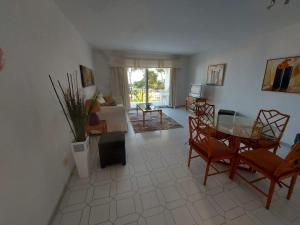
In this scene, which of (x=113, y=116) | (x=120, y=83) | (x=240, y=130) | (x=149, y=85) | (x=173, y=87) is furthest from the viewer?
(x=173, y=87)

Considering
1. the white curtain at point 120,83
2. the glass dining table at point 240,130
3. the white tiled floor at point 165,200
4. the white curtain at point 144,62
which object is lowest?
the white tiled floor at point 165,200

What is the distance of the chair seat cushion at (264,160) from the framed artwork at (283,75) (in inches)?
71.6

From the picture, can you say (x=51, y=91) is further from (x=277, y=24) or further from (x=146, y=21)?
(x=277, y=24)

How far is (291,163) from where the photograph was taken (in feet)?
4.38

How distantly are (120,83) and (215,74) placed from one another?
3.39 metres

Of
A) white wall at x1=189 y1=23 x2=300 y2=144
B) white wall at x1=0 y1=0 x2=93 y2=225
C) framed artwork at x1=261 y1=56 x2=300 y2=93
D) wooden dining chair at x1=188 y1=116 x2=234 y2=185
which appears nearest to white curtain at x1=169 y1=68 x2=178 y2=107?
white wall at x1=189 y1=23 x2=300 y2=144

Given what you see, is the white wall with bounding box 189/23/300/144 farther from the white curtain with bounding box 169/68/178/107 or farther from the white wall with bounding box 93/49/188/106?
the white curtain with bounding box 169/68/178/107

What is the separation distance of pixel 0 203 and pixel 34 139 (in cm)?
50

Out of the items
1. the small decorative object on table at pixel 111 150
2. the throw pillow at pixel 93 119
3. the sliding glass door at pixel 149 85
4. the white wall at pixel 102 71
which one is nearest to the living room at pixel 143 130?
the small decorative object on table at pixel 111 150

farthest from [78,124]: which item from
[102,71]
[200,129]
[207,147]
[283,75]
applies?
[102,71]

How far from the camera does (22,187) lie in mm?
981

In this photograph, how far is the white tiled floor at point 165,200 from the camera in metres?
1.38

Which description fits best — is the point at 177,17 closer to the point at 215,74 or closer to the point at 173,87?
the point at 215,74

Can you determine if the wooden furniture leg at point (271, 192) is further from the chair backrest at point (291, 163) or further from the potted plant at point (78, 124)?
the potted plant at point (78, 124)
